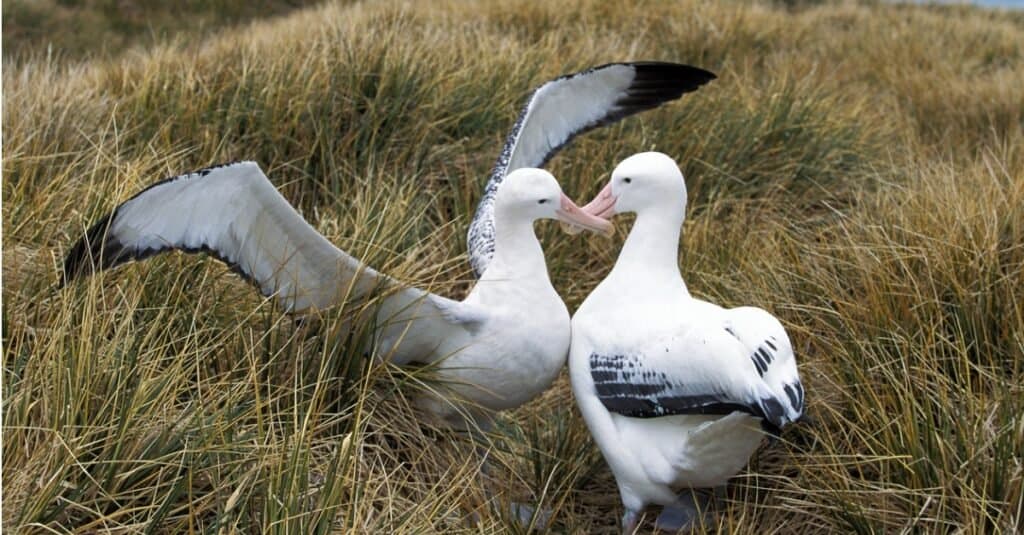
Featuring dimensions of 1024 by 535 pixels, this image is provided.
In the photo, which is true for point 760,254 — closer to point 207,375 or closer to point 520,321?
point 520,321

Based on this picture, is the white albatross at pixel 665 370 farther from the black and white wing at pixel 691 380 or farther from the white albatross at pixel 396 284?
the white albatross at pixel 396 284

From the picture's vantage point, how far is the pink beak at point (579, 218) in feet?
11.2

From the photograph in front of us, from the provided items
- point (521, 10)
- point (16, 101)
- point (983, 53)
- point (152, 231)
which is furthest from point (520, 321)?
point (983, 53)

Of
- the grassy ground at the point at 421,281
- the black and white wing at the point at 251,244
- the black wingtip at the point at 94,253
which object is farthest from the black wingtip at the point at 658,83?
the black wingtip at the point at 94,253

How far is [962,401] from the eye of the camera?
9.95ft

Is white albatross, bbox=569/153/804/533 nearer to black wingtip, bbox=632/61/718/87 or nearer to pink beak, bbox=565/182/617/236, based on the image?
pink beak, bbox=565/182/617/236

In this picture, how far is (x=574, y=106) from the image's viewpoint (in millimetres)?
4613

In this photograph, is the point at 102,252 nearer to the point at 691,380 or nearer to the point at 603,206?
the point at 603,206

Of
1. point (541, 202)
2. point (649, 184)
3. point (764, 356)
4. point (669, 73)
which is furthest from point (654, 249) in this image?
point (669, 73)

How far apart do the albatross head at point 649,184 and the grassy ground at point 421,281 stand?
69cm

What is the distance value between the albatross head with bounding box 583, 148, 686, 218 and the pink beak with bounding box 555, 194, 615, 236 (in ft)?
0.27

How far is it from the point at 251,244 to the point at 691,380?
132 centimetres

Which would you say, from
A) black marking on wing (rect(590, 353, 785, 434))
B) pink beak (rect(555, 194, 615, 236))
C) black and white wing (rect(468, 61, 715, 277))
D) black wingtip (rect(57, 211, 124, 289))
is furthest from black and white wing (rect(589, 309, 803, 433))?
black wingtip (rect(57, 211, 124, 289))

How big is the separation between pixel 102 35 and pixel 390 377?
10320 millimetres
